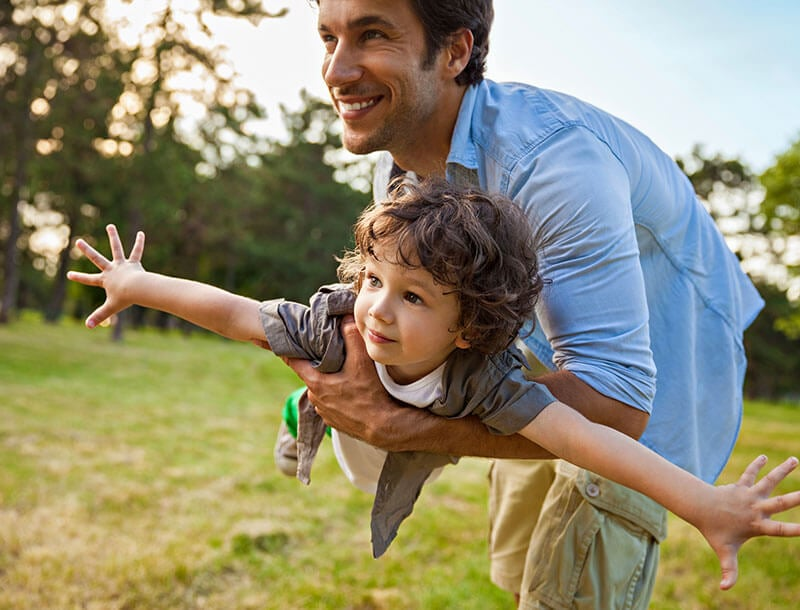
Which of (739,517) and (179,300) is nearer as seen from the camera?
(739,517)

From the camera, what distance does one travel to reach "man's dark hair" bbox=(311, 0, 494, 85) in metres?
2.24

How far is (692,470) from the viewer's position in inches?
85.5

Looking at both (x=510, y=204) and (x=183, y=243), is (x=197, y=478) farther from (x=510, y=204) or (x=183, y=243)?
(x=183, y=243)

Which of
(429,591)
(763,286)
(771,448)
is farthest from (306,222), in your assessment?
(429,591)

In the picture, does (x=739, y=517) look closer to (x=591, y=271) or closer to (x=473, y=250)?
(x=591, y=271)

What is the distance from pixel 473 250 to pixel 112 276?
1.02m

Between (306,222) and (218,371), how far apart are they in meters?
20.1

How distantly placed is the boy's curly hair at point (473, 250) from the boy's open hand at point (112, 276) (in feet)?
2.26

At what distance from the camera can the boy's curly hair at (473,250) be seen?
1.75 metres

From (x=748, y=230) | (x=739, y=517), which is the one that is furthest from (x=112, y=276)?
(x=748, y=230)

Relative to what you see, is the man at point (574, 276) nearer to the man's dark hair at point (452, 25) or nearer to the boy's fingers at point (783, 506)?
the man's dark hair at point (452, 25)

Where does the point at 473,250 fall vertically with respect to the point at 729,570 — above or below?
above

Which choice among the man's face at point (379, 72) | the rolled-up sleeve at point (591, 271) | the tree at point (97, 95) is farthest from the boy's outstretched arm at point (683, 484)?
the tree at point (97, 95)

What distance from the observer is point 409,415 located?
1944mm
